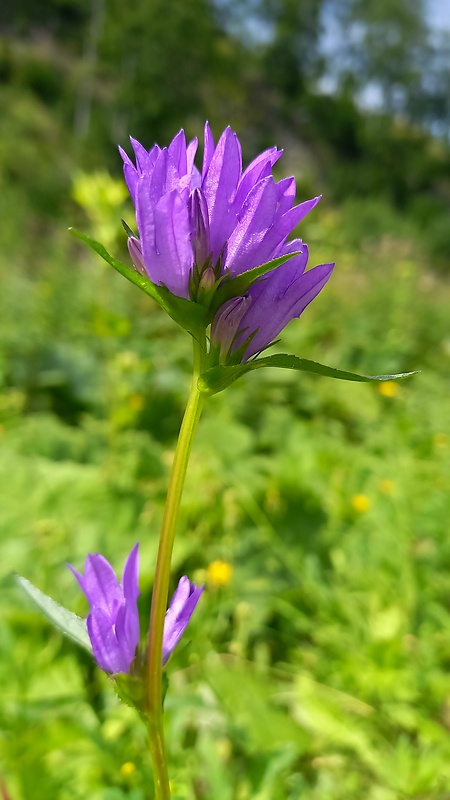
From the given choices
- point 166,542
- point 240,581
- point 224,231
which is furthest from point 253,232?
point 240,581

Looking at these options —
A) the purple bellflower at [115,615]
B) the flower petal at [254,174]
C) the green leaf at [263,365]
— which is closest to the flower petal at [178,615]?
the purple bellflower at [115,615]

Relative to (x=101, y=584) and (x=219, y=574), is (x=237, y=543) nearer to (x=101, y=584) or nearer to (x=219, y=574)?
(x=219, y=574)

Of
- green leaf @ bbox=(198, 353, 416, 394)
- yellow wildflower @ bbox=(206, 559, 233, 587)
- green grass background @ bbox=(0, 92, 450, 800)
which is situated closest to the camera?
green leaf @ bbox=(198, 353, 416, 394)

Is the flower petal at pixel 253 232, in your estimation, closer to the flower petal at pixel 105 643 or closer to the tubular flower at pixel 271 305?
the tubular flower at pixel 271 305

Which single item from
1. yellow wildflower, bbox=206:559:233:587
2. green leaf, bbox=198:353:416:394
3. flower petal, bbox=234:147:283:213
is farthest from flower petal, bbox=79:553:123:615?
yellow wildflower, bbox=206:559:233:587

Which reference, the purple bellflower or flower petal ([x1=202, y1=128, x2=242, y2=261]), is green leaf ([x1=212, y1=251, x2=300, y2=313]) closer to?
flower petal ([x1=202, y1=128, x2=242, y2=261])
